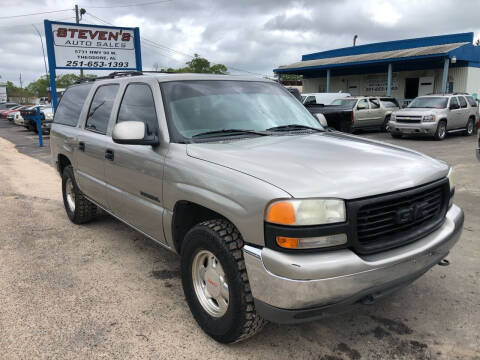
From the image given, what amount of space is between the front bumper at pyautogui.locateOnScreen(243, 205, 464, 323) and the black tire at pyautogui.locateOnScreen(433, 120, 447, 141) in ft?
45.2

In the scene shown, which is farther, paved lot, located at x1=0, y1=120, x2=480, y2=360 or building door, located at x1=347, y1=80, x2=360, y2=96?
building door, located at x1=347, y1=80, x2=360, y2=96

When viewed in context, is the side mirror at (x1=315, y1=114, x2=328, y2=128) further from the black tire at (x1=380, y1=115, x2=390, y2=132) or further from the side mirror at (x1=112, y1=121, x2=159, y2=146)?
the black tire at (x1=380, y1=115, x2=390, y2=132)

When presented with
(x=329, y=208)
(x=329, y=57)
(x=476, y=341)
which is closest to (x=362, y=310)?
(x=476, y=341)

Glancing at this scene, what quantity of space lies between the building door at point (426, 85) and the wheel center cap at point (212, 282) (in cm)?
2498

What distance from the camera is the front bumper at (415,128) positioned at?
14.4 m

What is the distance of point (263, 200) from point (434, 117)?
14.2 m

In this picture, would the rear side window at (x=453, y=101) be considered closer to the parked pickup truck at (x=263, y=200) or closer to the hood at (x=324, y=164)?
the parked pickup truck at (x=263, y=200)

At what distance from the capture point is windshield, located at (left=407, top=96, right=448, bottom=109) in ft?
49.3

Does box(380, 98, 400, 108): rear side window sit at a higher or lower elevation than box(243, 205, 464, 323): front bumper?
higher

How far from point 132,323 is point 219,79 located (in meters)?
2.21

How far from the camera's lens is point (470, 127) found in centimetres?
1655

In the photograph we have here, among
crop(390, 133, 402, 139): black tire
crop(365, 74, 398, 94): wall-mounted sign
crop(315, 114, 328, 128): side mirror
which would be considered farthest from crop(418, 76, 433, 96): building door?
crop(315, 114, 328, 128): side mirror

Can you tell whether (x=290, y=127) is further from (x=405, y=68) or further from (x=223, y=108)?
(x=405, y=68)

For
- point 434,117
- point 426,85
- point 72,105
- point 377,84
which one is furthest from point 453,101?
point 72,105
